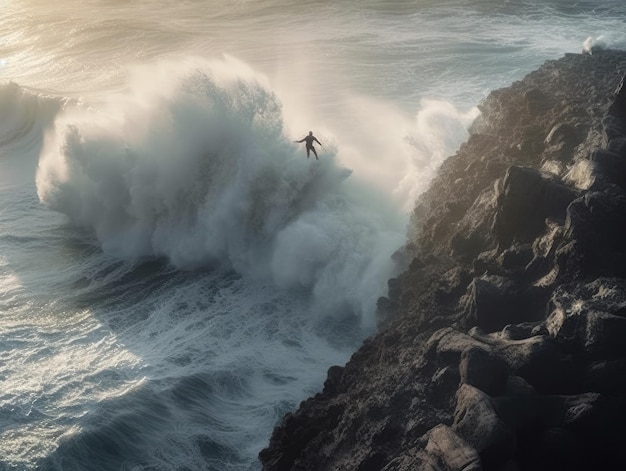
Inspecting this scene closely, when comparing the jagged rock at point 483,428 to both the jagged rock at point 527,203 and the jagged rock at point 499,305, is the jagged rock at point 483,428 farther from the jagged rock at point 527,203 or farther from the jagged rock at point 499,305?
the jagged rock at point 527,203

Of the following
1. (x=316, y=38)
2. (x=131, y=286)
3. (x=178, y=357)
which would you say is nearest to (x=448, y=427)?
(x=178, y=357)

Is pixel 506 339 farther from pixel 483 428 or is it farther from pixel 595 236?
pixel 595 236

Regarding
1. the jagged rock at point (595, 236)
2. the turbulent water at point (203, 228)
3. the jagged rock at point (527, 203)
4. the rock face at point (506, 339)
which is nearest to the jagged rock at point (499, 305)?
the rock face at point (506, 339)

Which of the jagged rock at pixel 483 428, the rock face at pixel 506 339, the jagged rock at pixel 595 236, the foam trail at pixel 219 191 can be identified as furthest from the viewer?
the foam trail at pixel 219 191

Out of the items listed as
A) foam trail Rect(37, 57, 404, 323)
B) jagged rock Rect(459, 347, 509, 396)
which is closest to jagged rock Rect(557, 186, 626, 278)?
jagged rock Rect(459, 347, 509, 396)

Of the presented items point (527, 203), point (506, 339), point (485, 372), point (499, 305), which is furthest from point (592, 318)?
point (527, 203)

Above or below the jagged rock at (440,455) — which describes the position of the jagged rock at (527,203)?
above

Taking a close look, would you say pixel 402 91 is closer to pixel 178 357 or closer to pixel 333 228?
pixel 333 228
